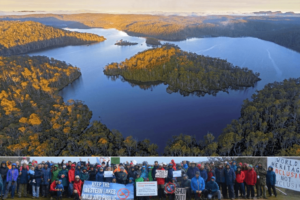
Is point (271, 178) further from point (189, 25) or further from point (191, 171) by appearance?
point (189, 25)

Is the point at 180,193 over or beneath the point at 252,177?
beneath

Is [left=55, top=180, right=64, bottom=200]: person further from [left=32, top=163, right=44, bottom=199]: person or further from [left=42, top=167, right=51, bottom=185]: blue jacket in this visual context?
[left=32, top=163, right=44, bottom=199]: person

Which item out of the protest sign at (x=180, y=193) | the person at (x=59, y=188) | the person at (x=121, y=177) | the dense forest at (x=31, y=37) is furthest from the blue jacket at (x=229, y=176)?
the dense forest at (x=31, y=37)

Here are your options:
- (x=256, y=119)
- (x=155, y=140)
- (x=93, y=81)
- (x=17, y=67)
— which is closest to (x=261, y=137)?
(x=256, y=119)

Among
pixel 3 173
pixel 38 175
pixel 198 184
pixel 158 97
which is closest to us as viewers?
pixel 198 184

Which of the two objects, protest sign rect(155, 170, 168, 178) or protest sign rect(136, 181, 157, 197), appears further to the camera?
protest sign rect(155, 170, 168, 178)

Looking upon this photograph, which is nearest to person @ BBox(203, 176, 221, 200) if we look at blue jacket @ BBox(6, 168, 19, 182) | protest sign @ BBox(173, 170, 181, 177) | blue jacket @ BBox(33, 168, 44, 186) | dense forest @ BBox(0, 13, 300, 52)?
protest sign @ BBox(173, 170, 181, 177)

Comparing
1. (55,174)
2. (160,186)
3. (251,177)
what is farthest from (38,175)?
(251,177)
